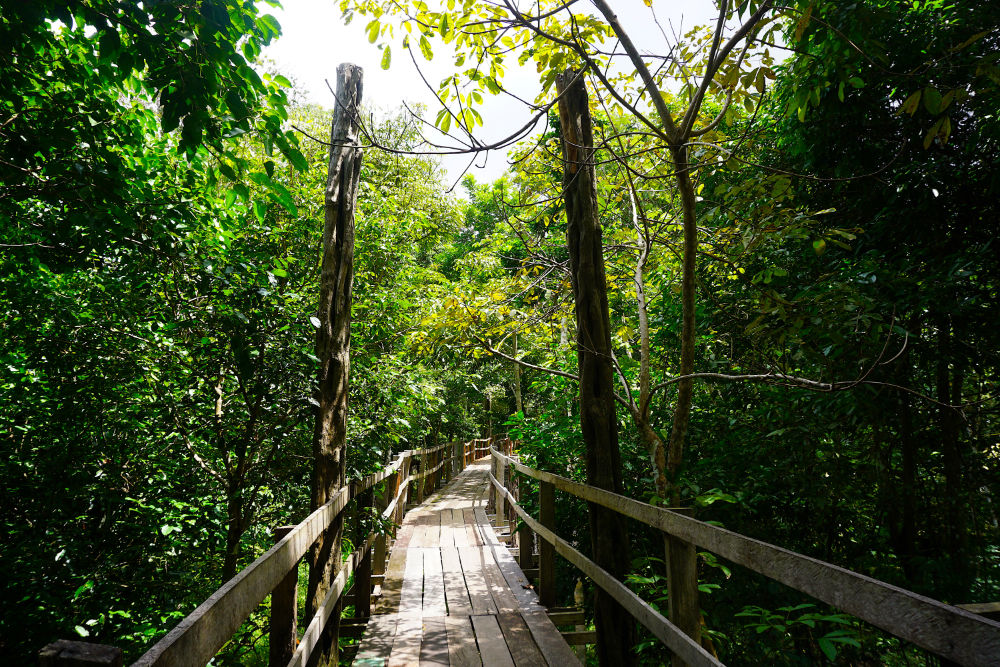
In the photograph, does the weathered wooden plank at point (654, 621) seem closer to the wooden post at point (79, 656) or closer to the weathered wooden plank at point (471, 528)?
the wooden post at point (79, 656)

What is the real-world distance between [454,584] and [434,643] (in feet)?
4.34

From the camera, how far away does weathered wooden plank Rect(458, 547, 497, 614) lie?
13.9ft

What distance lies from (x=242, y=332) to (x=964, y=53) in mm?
5143

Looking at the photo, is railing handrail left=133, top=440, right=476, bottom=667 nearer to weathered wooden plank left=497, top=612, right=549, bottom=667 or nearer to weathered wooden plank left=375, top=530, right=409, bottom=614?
weathered wooden plank left=497, top=612, right=549, bottom=667

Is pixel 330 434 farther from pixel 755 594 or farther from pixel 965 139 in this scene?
pixel 965 139

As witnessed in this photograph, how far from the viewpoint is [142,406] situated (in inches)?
165

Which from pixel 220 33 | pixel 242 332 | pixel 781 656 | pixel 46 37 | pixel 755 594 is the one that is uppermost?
pixel 46 37

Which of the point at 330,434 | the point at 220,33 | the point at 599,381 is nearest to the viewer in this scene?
the point at 220,33

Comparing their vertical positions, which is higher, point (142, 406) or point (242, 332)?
point (242, 332)

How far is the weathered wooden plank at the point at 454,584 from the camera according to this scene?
4235mm

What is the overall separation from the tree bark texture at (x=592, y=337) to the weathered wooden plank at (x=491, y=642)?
84cm

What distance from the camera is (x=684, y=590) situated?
206 cm

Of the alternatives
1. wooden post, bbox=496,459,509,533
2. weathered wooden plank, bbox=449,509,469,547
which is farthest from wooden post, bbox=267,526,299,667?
wooden post, bbox=496,459,509,533

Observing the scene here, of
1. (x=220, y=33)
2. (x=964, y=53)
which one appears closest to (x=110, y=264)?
(x=220, y=33)
